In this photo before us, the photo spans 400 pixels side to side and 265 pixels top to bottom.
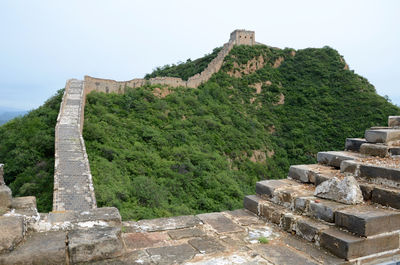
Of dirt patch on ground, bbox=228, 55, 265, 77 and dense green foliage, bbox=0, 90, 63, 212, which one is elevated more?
dirt patch on ground, bbox=228, 55, 265, 77

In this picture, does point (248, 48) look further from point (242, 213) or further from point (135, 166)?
point (242, 213)

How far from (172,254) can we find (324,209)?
1.24 meters

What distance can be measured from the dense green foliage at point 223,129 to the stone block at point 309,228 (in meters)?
7.25

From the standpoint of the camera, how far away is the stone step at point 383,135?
3004 mm

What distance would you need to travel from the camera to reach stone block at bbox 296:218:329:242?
2.31 metres

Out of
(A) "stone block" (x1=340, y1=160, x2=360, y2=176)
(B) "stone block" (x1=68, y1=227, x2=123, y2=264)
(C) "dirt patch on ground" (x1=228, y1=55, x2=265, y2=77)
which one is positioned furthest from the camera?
(C) "dirt patch on ground" (x1=228, y1=55, x2=265, y2=77)

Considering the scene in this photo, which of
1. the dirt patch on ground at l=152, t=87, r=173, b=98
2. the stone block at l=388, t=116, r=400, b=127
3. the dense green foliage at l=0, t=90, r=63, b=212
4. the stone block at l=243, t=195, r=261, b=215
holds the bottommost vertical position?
the dense green foliage at l=0, t=90, r=63, b=212

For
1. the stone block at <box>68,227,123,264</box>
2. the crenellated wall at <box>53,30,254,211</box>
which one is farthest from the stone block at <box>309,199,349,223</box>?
the crenellated wall at <box>53,30,254,211</box>

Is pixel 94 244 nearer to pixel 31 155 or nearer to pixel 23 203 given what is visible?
pixel 23 203

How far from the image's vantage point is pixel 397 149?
2.90 m

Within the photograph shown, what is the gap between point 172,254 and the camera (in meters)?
2.14

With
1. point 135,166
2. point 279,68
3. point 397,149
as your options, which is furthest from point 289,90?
point 397,149

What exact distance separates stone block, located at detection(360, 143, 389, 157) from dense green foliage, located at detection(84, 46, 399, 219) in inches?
286

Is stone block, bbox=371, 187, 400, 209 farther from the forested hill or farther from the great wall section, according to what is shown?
the forested hill
